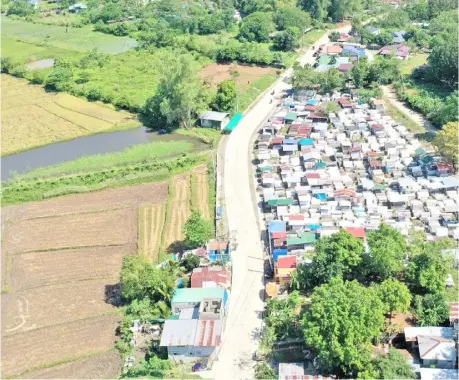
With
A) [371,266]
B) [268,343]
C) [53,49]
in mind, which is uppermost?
[53,49]

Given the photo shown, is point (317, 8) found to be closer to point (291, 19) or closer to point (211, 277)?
point (291, 19)

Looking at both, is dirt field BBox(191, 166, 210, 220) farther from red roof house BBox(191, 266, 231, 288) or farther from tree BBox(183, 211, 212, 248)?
red roof house BBox(191, 266, 231, 288)

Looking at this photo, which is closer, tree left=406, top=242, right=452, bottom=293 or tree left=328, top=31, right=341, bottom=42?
tree left=406, top=242, right=452, bottom=293

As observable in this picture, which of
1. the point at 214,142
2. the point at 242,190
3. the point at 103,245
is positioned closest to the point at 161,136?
the point at 214,142

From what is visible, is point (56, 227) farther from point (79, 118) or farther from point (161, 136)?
point (79, 118)

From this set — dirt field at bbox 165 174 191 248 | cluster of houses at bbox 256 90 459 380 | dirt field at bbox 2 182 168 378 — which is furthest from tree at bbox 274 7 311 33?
dirt field at bbox 2 182 168 378

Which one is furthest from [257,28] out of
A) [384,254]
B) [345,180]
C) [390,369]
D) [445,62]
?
[390,369]
